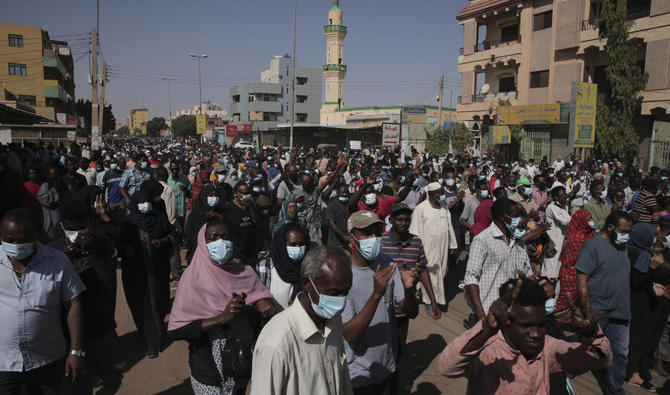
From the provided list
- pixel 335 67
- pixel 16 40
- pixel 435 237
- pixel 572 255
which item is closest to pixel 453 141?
pixel 435 237

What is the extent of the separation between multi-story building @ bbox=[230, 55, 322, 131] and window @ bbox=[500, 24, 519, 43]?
4029 centimetres

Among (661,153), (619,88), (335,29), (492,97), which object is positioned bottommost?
(661,153)

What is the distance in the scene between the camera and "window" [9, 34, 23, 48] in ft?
146

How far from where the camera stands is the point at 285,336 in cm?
192

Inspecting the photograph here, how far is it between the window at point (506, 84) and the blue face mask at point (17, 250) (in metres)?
31.0

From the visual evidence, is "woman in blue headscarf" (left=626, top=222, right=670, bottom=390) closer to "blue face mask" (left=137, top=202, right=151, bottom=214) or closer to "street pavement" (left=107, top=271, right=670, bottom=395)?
"street pavement" (left=107, top=271, right=670, bottom=395)

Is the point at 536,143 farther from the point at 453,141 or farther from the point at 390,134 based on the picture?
the point at 390,134

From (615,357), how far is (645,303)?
112cm

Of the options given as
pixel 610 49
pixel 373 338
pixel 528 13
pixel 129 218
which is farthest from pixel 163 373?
pixel 528 13

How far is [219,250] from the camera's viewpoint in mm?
2844

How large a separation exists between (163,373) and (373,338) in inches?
110

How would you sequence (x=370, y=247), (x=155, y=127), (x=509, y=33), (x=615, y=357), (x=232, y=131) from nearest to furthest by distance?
Result: 1. (x=370, y=247)
2. (x=615, y=357)
3. (x=509, y=33)
4. (x=232, y=131)
5. (x=155, y=127)

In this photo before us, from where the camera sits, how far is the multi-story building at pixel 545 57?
2217 cm

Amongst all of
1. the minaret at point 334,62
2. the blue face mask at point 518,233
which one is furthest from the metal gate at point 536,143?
the minaret at point 334,62
